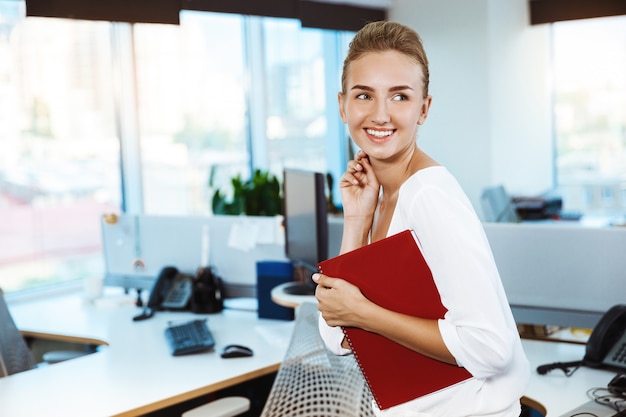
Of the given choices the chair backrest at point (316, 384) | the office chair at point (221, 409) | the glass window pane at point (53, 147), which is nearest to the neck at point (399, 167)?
the chair backrest at point (316, 384)

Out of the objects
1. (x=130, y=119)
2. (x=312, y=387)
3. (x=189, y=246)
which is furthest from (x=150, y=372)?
(x=130, y=119)

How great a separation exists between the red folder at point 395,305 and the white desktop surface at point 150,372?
85 centimetres

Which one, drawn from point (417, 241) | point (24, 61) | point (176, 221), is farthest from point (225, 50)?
point (417, 241)

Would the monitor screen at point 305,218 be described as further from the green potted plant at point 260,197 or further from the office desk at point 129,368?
the green potted plant at point 260,197

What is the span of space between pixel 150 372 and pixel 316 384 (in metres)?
0.59

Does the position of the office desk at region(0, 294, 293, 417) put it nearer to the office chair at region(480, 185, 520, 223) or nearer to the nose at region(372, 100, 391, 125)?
the nose at region(372, 100, 391, 125)

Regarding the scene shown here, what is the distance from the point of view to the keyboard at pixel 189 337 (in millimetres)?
2559

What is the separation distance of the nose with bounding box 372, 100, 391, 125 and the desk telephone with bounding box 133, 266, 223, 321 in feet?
6.85

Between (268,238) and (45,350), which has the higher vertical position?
(268,238)

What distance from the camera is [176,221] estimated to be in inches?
136

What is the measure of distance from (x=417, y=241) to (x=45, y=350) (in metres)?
2.58

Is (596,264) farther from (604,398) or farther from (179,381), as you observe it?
(179,381)

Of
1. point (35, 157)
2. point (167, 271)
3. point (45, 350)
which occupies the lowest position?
point (45, 350)

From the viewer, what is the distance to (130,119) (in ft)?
14.9
